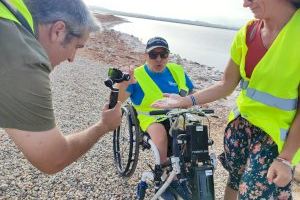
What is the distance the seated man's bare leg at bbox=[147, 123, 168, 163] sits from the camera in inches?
160

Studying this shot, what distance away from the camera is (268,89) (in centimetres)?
246

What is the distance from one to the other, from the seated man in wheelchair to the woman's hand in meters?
1.93

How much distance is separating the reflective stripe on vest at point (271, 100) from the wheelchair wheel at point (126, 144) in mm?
1912

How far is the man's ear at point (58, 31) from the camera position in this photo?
2.16 metres

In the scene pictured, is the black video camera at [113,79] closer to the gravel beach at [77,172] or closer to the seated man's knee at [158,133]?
the gravel beach at [77,172]

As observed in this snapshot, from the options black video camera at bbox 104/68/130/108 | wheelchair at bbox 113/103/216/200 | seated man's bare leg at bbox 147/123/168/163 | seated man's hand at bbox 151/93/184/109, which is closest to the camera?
black video camera at bbox 104/68/130/108

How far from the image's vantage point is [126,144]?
17.8ft

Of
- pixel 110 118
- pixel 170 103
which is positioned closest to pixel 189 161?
pixel 170 103

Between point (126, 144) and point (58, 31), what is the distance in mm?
3374

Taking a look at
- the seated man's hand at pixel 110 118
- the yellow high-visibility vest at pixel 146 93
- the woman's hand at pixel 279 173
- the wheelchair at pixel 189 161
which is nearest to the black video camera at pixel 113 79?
the seated man's hand at pixel 110 118

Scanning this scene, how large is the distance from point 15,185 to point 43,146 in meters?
2.69

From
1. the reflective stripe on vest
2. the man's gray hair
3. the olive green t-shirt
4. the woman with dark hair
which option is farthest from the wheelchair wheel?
the olive green t-shirt

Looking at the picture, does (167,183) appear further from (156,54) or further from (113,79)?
(156,54)

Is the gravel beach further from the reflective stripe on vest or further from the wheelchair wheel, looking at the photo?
the reflective stripe on vest
